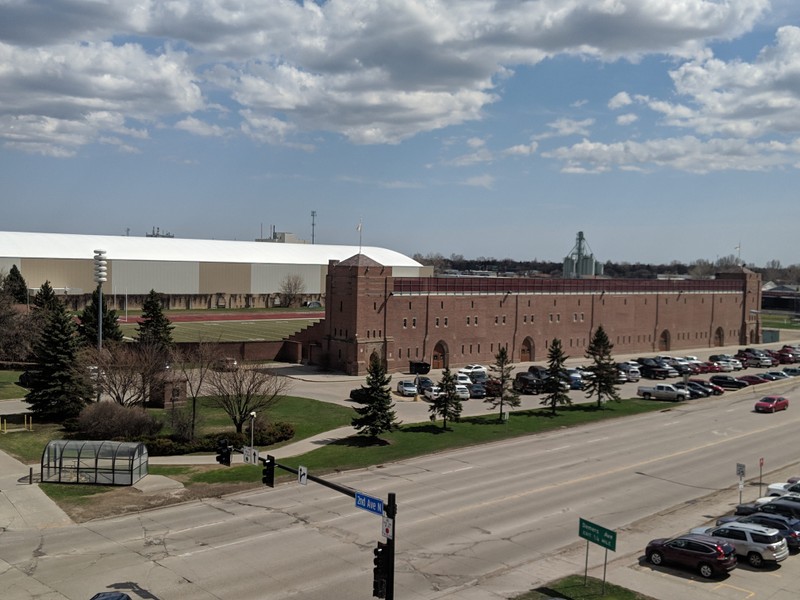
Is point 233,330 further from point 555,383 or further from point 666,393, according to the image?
point 666,393

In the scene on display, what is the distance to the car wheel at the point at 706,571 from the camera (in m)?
24.5

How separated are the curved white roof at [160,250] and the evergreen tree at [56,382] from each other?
2762 inches

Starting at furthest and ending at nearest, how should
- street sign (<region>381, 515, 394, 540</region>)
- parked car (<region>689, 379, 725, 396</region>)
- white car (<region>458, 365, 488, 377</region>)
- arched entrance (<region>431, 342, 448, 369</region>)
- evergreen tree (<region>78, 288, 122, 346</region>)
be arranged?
arched entrance (<region>431, 342, 448, 369</region>) → white car (<region>458, 365, 488, 377</region>) → parked car (<region>689, 379, 725, 396</region>) → evergreen tree (<region>78, 288, 122, 346</region>) → street sign (<region>381, 515, 394, 540</region>)

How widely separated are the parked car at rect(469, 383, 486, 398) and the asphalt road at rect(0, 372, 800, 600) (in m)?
16.0

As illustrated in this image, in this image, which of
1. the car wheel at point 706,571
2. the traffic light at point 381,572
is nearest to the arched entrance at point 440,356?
the car wheel at point 706,571

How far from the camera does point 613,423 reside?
53531 millimetres

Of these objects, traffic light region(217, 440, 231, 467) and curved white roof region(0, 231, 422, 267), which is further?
curved white roof region(0, 231, 422, 267)

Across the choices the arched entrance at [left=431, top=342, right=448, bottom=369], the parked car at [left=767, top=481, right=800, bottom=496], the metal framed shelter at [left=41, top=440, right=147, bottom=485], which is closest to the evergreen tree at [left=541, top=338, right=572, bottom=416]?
the parked car at [left=767, top=481, right=800, bottom=496]

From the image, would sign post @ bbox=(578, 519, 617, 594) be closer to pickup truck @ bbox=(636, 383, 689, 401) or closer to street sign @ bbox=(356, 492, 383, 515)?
street sign @ bbox=(356, 492, 383, 515)

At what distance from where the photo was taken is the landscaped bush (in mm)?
43531

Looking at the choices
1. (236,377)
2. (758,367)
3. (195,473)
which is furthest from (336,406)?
(758,367)

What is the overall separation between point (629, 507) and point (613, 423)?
20.9 metres

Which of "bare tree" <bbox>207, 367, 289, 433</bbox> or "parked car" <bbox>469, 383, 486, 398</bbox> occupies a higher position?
"bare tree" <bbox>207, 367, 289, 433</bbox>

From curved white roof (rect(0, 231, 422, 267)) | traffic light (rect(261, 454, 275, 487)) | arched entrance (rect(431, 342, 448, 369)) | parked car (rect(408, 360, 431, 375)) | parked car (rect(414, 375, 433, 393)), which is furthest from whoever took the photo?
curved white roof (rect(0, 231, 422, 267))
